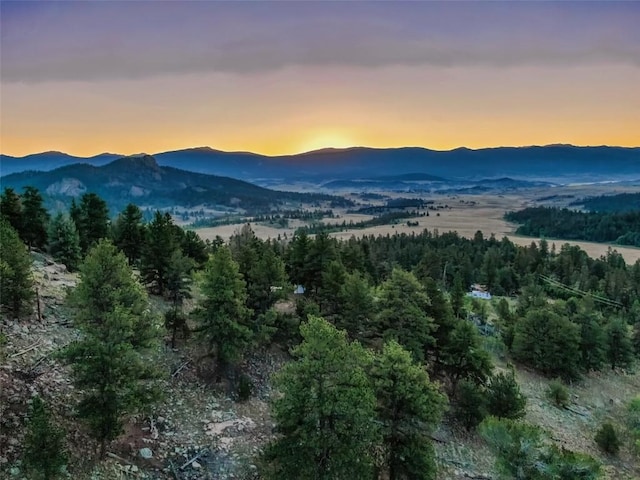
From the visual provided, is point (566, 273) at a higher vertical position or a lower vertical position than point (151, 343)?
lower

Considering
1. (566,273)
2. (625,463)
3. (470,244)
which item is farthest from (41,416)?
(470,244)

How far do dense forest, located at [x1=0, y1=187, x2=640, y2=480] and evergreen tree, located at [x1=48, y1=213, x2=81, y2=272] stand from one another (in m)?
0.15

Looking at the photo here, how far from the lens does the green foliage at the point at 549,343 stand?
45156 mm

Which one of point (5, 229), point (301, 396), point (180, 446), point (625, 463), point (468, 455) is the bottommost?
point (625, 463)

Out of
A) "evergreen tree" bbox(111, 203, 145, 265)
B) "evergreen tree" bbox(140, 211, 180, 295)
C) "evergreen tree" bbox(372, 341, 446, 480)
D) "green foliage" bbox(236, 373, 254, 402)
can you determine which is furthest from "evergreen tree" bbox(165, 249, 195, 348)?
"evergreen tree" bbox(372, 341, 446, 480)

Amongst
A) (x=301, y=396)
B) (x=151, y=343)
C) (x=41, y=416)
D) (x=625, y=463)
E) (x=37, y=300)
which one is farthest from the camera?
(x=625, y=463)

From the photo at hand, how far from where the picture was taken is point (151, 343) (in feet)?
64.2

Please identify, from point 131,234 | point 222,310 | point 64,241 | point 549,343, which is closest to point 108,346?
point 222,310

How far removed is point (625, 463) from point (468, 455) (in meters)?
13.9

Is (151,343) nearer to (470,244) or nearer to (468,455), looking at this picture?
(468,455)

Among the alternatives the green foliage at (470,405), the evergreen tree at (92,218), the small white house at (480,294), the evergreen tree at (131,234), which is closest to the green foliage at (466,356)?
the green foliage at (470,405)

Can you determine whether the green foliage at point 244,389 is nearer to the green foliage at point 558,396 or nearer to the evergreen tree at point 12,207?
the green foliage at point 558,396

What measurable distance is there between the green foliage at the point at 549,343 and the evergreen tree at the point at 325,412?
34.3m

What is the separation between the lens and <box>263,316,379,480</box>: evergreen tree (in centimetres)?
1705
